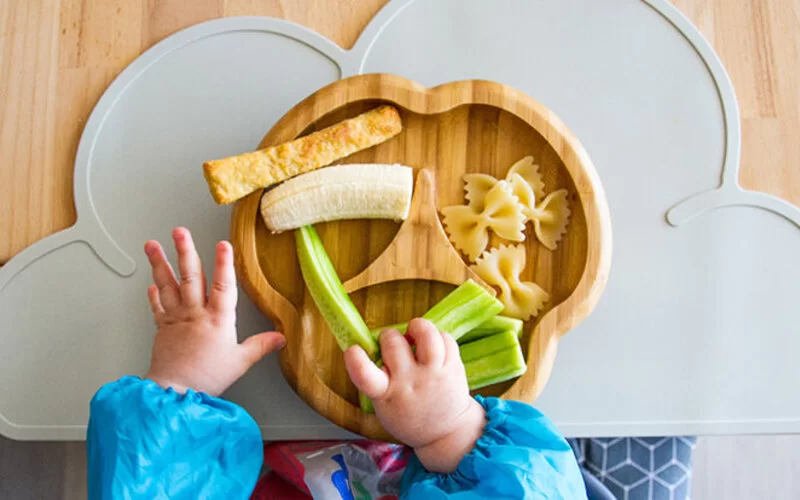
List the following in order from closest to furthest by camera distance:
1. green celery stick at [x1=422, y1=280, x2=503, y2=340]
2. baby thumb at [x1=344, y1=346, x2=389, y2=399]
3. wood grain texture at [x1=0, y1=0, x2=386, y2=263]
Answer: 1. baby thumb at [x1=344, y1=346, x2=389, y2=399]
2. green celery stick at [x1=422, y1=280, x2=503, y2=340]
3. wood grain texture at [x1=0, y1=0, x2=386, y2=263]

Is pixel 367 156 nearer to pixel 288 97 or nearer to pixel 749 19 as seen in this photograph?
pixel 288 97

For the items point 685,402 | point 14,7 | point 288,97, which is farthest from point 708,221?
point 14,7

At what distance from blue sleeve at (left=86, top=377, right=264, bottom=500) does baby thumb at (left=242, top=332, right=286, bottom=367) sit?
0.06 meters

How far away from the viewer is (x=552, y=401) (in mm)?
948

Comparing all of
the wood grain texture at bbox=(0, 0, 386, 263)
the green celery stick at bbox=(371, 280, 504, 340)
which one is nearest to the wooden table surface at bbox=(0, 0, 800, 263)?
the wood grain texture at bbox=(0, 0, 386, 263)

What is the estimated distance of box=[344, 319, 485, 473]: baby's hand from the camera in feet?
2.47

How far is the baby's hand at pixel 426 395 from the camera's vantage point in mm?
753

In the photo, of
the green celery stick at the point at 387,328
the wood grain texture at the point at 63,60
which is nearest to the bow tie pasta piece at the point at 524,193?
the green celery stick at the point at 387,328

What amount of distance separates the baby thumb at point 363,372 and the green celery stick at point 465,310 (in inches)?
4.8

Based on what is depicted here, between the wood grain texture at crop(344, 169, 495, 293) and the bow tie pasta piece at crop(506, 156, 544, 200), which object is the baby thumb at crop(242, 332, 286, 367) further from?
the bow tie pasta piece at crop(506, 156, 544, 200)

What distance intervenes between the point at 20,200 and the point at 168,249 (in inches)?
9.4

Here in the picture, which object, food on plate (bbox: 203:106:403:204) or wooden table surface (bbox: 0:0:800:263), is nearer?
food on plate (bbox: 203:106:403:204)

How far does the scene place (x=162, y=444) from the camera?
769 millimetres

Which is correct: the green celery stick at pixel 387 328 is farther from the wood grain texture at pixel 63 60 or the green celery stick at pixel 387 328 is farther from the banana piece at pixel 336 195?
the wood grain texture at pixel 63 60
